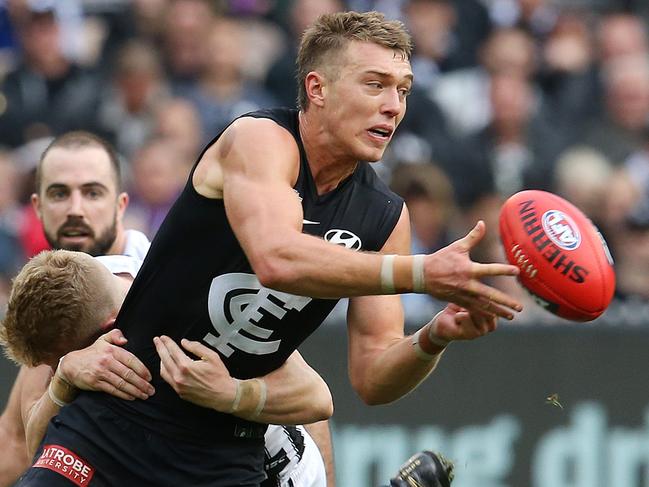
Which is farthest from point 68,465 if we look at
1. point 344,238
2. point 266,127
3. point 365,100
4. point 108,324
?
point 365,100

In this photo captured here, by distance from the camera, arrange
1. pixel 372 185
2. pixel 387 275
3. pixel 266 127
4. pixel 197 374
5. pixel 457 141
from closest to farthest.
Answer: pixel 387 275, pixel 266 127, pixel 197 374, pixel 372 185, pixel 457 141

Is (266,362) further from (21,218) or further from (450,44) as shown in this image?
(450,44)

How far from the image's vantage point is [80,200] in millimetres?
6211

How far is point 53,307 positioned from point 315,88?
1.28 meters

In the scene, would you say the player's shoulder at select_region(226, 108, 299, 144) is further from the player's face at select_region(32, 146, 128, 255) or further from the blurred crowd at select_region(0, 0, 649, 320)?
the blurred crowd at select_region(0, 0, 649, 320)

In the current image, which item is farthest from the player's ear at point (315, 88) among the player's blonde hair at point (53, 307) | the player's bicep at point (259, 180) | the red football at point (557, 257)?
the player's blonde hair at point (53, 307)

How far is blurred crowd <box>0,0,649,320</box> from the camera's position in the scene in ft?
31.9

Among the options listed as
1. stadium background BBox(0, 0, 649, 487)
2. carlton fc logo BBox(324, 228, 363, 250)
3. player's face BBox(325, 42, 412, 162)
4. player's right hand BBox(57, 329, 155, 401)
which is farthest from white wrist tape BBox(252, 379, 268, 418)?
stadium background BBox(0, 0, 649, 487)

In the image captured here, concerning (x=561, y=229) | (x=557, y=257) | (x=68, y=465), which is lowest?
(x=68, y=465)

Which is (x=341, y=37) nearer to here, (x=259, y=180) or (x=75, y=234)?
(x=259, y=180)

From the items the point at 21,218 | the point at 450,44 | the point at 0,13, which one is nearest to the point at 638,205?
the point at 450,44

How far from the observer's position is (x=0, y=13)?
1052 cm

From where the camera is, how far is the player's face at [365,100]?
486cm

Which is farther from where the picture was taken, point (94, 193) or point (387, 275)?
point (94, 193)
